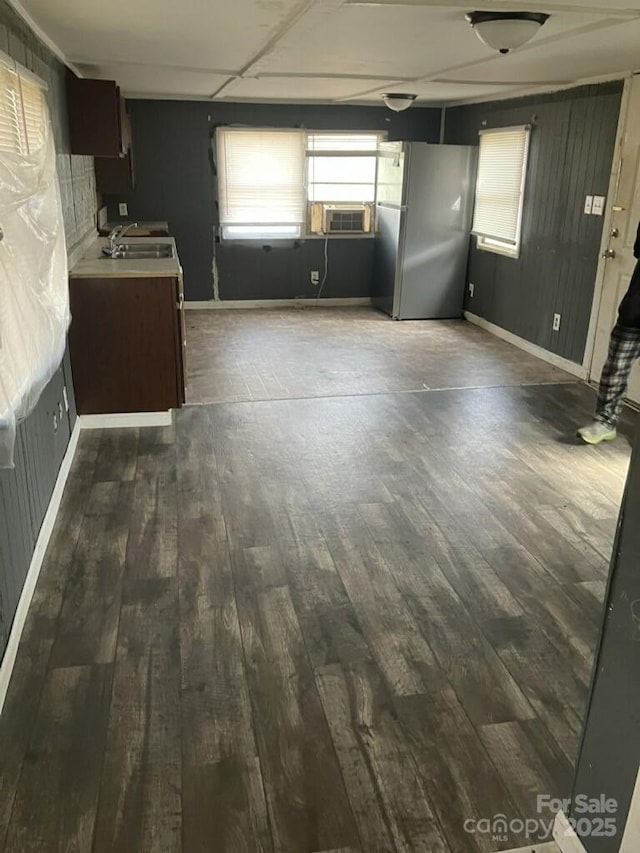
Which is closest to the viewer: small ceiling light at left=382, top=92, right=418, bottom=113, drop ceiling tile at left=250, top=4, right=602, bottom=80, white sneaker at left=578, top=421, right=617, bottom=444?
drop ceiling tile at left=250, top=4, right=602, bottom=80

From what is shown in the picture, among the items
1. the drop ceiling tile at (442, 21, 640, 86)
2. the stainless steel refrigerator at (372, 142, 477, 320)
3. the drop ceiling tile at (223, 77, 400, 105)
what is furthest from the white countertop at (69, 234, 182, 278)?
the stainless steel refrigerator at (372, 142, 477, 320)

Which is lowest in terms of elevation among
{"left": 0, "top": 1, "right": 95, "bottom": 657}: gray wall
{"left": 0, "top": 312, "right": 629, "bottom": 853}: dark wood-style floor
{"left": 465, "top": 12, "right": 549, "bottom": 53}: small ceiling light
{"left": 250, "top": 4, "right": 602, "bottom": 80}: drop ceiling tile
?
{"left": 0, "top": 312, "right": 629, "bottom": 853}: dark wood-style floor

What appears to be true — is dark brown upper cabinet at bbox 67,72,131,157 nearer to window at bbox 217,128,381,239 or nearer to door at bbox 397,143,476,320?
window at bbox 217,128,381,239

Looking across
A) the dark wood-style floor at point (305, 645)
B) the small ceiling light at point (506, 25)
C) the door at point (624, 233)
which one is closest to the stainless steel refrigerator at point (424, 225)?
the door at point (624, 233)

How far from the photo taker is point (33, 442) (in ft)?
9.07

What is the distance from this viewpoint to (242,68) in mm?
4453

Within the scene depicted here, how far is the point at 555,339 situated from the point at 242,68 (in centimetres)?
310

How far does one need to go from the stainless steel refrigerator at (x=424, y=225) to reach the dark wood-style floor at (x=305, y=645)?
345cm

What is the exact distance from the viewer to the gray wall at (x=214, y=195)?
701cm

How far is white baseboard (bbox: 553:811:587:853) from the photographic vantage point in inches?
63.1

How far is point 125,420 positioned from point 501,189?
4128 millimetres

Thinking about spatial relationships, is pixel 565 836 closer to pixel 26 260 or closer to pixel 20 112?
pixel 26 260

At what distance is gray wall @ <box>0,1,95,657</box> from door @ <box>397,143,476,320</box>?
346 cm

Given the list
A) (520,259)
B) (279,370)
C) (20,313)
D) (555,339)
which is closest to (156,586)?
(20,313)
